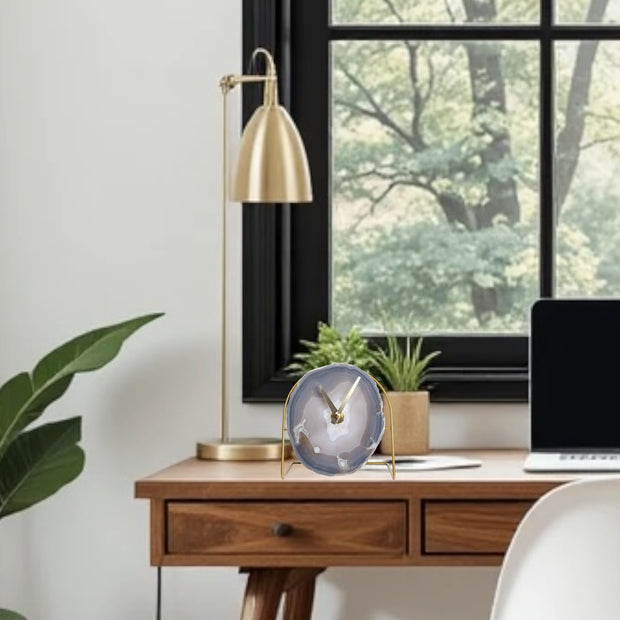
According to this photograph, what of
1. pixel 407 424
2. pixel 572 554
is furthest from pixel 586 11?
pixel 572 554

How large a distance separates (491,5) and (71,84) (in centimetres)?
85

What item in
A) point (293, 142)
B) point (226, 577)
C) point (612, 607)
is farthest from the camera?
point (226, 577)

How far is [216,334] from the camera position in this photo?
2.85 meters

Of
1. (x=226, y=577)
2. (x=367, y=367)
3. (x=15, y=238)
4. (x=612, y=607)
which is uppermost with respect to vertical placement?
(x=15, y=238)

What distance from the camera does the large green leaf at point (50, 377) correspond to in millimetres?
2502

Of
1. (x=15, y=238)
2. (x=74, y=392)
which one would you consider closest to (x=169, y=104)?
(x=15, y=238)

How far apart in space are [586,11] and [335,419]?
1.08m

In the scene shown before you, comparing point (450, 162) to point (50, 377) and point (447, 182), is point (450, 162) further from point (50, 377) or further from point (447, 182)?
point (50, 377)

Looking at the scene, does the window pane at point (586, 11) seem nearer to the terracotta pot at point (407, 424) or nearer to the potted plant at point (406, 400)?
the potted plant at point (406, 400)

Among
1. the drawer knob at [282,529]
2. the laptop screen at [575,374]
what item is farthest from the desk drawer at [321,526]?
the laptop screen at [575,374]

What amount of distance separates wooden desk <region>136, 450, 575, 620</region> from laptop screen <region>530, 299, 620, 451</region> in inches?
12.7

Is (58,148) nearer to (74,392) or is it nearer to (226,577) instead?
(74,392)

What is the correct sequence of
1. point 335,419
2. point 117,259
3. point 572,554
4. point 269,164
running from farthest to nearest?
point 117,259, point 269,164, point 335,419, point 572,554

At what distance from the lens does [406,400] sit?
2.62m
